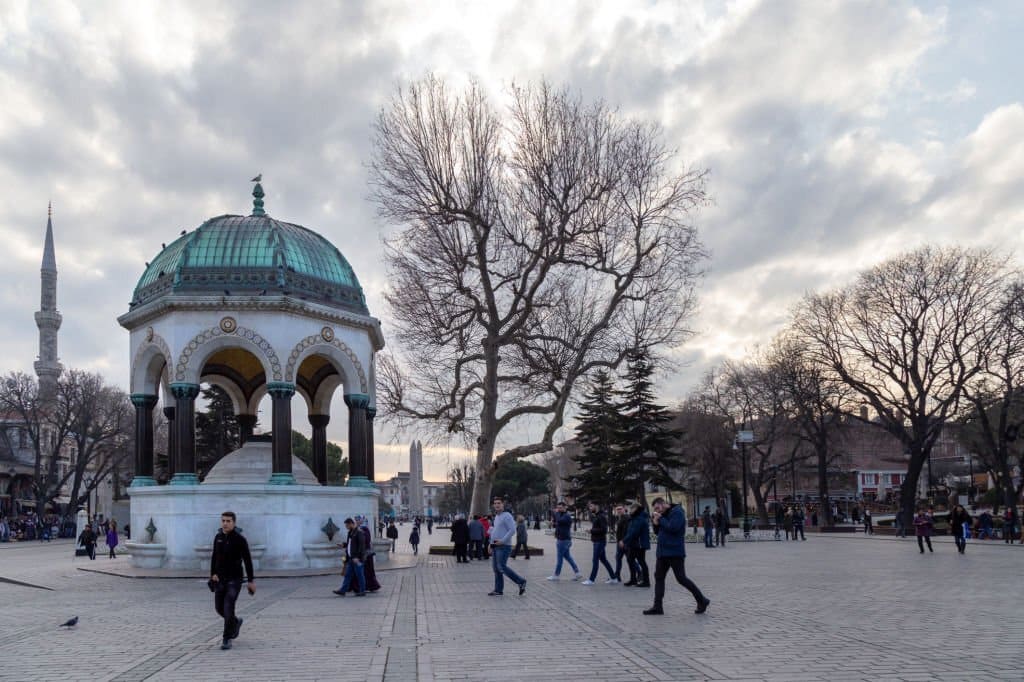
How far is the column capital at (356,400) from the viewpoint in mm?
25578

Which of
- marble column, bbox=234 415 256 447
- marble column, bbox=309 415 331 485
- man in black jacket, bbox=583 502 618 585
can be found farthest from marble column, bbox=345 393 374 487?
man in black jacket, bbox=583 502 618 585

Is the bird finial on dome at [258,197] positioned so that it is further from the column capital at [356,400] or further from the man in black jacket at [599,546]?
the man in black jacket at [599,546]

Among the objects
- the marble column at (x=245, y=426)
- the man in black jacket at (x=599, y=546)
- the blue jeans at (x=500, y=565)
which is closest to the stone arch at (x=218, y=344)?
the marble column at (x=245, y=426)

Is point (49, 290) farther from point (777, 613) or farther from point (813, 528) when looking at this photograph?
point (777, 613)

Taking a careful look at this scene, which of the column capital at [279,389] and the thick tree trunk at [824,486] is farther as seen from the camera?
the thick tree trunk at [824,486]

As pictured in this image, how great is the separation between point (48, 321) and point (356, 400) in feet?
245

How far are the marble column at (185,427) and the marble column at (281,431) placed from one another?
71.7 inches

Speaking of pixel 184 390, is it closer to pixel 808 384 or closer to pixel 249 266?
pixel 249 266

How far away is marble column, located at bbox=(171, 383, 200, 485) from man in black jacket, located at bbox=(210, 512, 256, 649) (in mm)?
13160

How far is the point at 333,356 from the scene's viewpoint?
25156mm

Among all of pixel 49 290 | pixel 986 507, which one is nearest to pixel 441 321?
pixel 986 507

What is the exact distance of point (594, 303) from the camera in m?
30.4

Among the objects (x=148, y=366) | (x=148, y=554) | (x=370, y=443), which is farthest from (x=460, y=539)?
(x=148, y=366)

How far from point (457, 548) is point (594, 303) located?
8588mm
